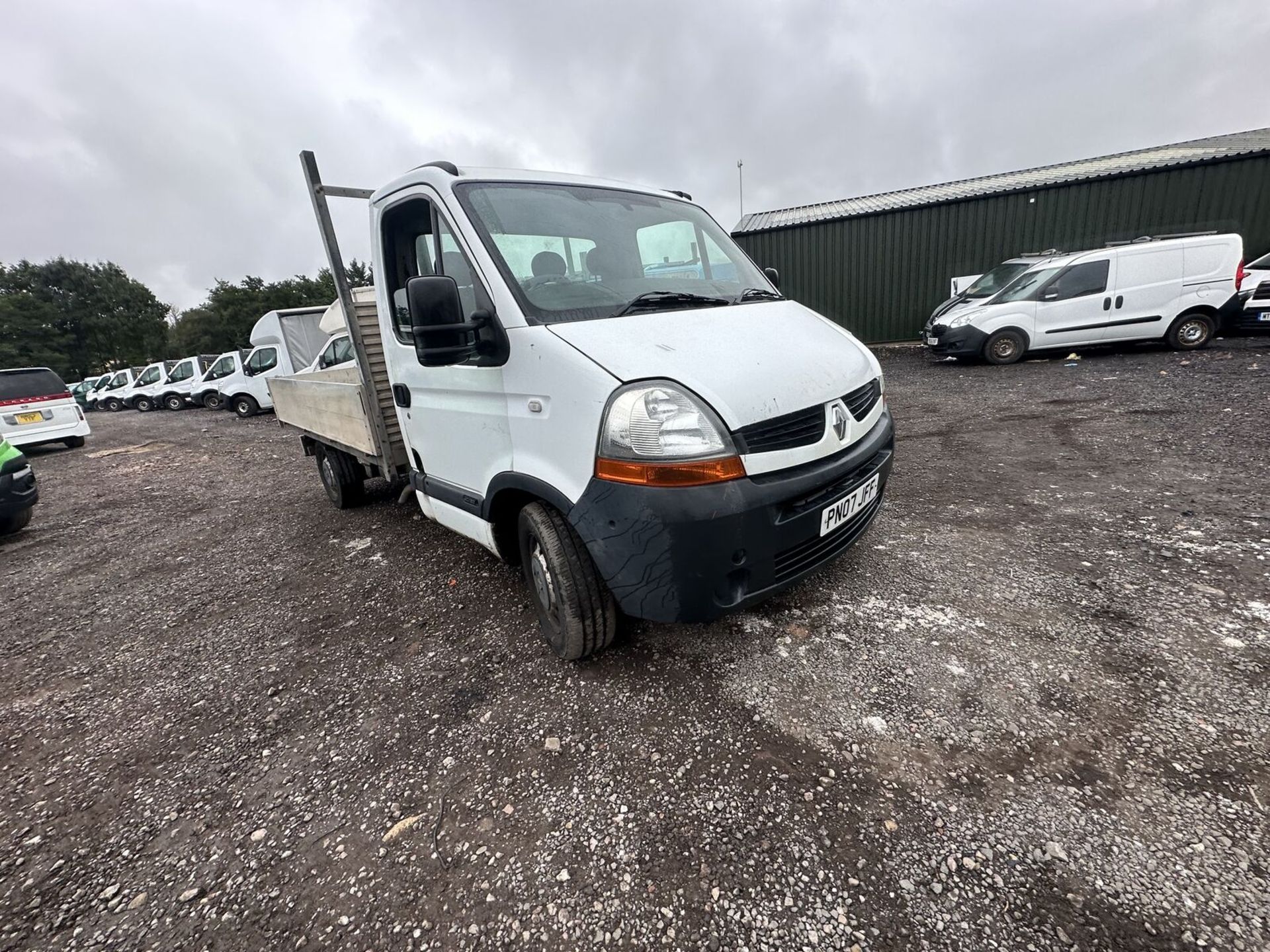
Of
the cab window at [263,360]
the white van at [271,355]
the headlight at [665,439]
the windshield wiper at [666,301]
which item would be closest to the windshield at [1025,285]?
the windshield wiper at [666,301]

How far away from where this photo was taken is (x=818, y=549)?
2.21m

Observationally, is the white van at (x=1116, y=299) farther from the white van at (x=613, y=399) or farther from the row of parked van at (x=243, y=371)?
the row of parked van at (x=243, y=371)

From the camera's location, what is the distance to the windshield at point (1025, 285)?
8547 millimetres

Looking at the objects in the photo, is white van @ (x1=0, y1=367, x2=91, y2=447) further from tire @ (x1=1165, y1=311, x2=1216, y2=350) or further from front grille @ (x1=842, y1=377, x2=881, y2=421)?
tire @ (x1=1165, y1=311, x2=1216, y2=350)

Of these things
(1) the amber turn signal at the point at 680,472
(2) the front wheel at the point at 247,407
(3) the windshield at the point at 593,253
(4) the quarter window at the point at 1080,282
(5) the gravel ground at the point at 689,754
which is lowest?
(5) the gravel ground at the point at 689,754

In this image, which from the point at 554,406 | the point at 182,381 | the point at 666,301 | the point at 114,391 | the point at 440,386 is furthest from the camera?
the point at 114,391

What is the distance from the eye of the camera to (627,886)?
1517 millimetres

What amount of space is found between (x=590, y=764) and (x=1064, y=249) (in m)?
15.0

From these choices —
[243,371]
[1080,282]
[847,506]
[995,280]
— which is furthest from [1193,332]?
[243,371]

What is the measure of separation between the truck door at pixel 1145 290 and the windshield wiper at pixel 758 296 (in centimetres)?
867

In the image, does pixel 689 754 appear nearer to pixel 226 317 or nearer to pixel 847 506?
pixel 847 506

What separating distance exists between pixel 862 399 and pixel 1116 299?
9.00 metres

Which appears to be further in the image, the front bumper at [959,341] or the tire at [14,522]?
the front bumper at [959,341]

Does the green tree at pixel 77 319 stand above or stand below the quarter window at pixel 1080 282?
above
